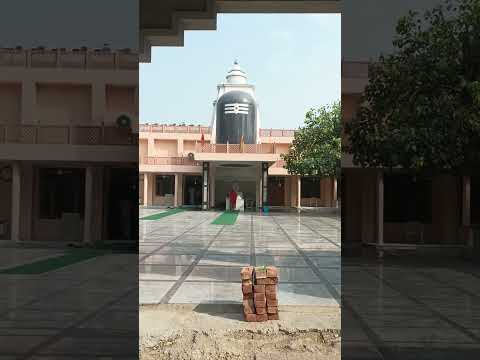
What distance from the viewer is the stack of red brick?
5.60m

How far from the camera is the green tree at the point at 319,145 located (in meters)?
27.0

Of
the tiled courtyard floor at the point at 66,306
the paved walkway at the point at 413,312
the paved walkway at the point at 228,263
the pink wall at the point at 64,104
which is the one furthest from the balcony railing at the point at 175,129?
the pink wall at the point at 64,104

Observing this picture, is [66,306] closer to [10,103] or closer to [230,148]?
[10,103]

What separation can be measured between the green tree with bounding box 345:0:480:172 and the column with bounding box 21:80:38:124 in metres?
1.68

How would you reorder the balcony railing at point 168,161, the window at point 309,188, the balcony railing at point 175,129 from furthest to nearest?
the balcony railing at point 175,129 < the window at point 309,188 < the balcony railing at point 168,161

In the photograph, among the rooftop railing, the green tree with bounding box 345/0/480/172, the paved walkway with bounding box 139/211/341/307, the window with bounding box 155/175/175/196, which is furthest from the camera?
the window with bounding box 155/175/175/196

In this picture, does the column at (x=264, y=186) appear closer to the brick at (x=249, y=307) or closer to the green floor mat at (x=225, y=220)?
the green floor mat at (x=225, y=220)

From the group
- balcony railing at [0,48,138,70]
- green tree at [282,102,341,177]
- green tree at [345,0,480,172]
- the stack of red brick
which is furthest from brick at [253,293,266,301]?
green tree at [282,102,341,177]

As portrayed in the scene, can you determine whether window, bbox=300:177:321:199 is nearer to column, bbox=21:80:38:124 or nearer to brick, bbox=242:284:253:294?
brick, bbox=242:284:253:294

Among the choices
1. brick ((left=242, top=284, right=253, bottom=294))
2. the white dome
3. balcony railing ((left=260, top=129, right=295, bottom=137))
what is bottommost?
brick ((left=242, top=284, right=253, bottom=294))

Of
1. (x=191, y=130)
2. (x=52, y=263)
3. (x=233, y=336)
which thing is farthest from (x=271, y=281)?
(x=191, y=130)

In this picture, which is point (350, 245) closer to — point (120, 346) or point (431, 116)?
point (431, 116)

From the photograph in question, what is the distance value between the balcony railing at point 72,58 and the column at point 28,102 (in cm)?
10

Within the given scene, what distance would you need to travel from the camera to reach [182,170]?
112 feet
